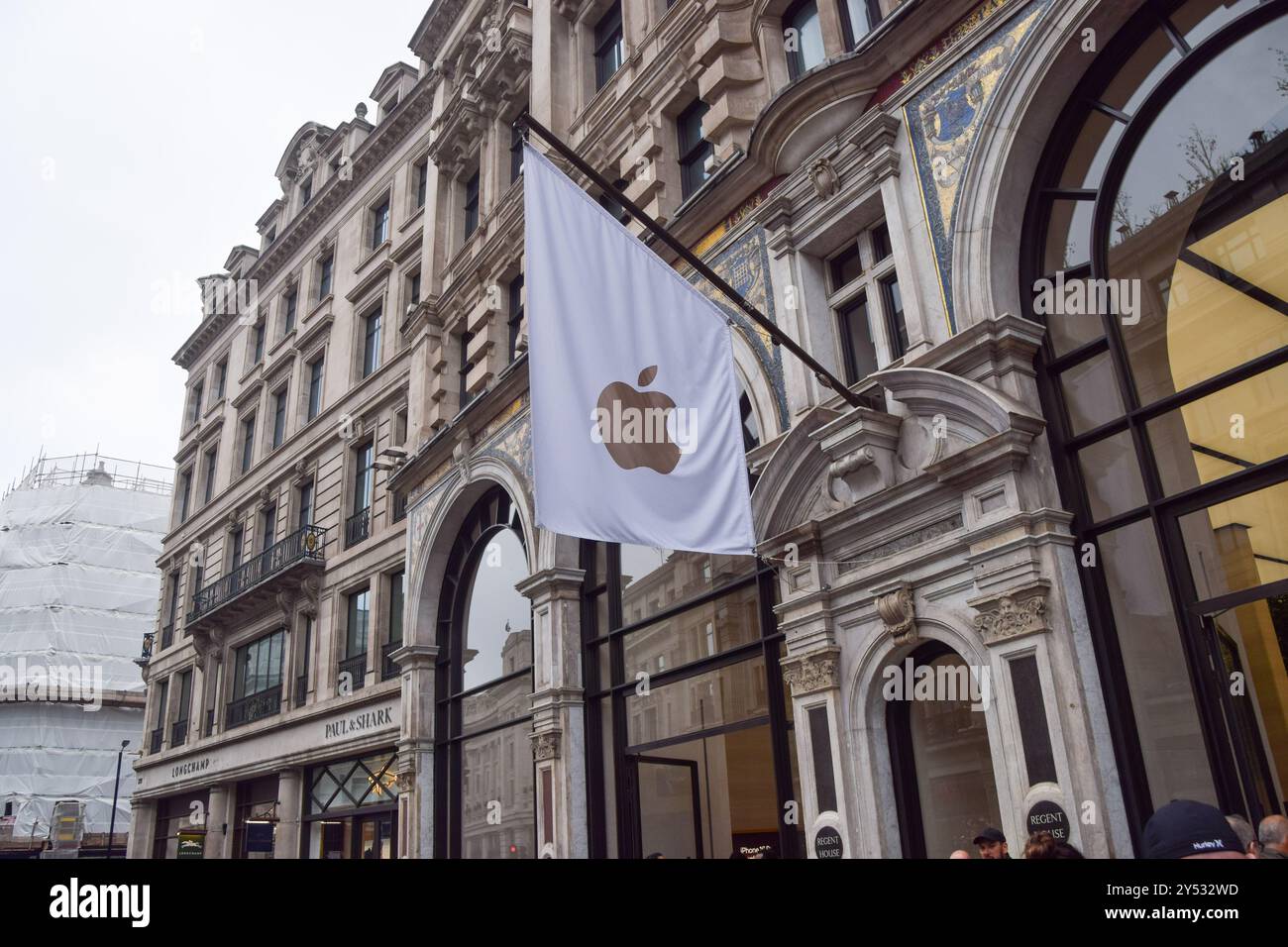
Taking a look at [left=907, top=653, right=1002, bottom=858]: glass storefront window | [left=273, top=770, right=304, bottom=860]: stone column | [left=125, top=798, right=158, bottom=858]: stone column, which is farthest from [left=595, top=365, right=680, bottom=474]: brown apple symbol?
[left=125, top=798, right=158, bottom=858]: stone column

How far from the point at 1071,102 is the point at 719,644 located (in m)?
7.71

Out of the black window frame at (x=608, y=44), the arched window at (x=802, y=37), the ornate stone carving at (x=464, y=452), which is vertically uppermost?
the black window frame at (x=608, y=44)

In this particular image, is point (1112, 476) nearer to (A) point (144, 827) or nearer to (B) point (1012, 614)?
(B) point (1012, 614)

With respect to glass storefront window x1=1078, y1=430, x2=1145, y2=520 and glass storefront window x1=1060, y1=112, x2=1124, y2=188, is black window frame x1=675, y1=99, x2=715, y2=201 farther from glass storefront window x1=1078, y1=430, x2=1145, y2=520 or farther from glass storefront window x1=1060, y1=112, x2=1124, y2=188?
glass storefront window x1=1078, y1=430, x2=1145, y2=520

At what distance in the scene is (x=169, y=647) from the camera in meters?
36.9

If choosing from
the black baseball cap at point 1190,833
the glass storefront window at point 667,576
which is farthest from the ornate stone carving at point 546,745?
the black baseball cap at point 1190,833

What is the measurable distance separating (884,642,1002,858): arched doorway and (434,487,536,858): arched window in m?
8.19

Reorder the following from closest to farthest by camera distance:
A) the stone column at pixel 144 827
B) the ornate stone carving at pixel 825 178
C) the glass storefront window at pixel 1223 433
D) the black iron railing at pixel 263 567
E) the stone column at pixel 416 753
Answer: the glass storefront window at pixel 1223 433, the ornate stone carving at pixel 825 178, the stone column at pixel 416 753, the black iron railing at pixel 263 567, the stone column at pixel 144 827

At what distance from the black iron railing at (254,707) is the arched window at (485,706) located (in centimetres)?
992

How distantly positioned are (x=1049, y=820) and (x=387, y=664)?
18.8 m

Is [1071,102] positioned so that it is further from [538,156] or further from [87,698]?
[87,698]

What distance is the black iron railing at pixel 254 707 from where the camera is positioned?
93.7 ft

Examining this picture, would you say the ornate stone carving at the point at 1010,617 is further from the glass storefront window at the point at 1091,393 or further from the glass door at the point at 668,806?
the glass door at the point at 668,806
